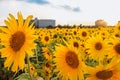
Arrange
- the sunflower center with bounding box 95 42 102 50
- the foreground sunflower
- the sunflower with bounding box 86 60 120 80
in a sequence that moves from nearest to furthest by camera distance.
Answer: the sunflower with bounding box 86 60 120 80
the foreground sunflower
the sunflower center with bounding box 95 42 102 50

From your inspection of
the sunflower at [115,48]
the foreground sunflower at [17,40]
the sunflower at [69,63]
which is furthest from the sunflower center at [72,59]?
the sunflower at [115,48]

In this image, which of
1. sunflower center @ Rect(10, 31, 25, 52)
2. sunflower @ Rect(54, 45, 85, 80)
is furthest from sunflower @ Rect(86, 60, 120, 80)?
sunflower center @ Rect(10, 31, 25, 52)

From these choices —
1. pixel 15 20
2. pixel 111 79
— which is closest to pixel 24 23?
pixel 15 20

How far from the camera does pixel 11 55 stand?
7.41 ft

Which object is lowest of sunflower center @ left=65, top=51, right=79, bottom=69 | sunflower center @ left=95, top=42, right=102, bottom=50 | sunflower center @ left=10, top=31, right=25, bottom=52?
sunflower center @ left=95, top=42, right=102, bottom=50

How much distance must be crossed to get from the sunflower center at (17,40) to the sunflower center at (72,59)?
302mm

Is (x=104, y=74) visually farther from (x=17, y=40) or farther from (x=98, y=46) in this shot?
(x=98, y=46)

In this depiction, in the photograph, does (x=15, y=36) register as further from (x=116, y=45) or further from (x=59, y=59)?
(x=116, y=45)

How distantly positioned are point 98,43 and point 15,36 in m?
2.70

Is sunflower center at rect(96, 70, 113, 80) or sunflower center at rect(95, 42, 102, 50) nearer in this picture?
sunflower center at rect(96, 70, 113, 80)

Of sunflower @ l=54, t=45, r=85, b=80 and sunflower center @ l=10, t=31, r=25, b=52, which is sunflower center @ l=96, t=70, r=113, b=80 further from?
sunflower center @ l=10, t=31, r=25, b=52

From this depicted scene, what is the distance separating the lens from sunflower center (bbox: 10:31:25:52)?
7.27ft

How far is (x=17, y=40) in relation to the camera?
2.27m

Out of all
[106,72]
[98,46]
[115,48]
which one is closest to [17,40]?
[106,72]
